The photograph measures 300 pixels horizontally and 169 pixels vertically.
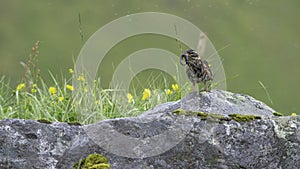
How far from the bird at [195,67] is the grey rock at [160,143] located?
0.22 meters

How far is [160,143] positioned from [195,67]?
0.39m

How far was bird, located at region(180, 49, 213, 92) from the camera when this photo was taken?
96.0 inches

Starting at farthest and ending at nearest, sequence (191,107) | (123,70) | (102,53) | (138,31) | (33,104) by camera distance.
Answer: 1. (123,70)
2. (33,104)
3. (138,31)
4. (102,53)
5. (191,107)

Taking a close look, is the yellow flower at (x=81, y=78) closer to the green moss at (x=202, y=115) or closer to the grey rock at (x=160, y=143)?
the grey rock at (x=160, y=143)

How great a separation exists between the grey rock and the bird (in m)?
0.22

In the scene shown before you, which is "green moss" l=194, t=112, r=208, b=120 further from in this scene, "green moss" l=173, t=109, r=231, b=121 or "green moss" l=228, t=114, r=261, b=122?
"green moss" l=228, t=114, r=261, b=122

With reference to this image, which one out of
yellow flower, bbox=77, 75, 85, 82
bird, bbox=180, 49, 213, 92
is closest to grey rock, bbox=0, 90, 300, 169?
bird, bbox=180, 49, 213, 92

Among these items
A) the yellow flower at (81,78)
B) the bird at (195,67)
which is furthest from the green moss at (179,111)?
the yellow flower at (81,78)

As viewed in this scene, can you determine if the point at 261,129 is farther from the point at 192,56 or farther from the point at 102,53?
the point at 102,53

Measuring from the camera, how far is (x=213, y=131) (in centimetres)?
231

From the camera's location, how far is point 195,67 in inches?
97.0

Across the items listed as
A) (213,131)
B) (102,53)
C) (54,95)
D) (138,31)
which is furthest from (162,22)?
(213,131)

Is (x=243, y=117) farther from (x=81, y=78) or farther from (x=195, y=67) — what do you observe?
(x=81, y=78)

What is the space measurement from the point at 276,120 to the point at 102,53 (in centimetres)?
101
